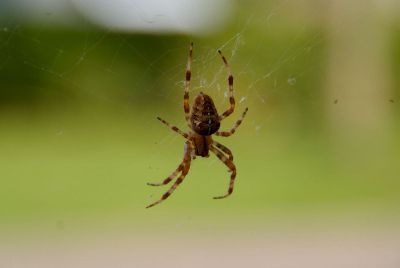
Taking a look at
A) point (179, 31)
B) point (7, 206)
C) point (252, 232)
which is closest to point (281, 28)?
point (179, 31)

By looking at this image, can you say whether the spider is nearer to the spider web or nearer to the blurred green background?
the blurred green background

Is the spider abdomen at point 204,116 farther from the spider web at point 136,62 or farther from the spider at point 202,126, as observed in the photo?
the spider web at point 136,62

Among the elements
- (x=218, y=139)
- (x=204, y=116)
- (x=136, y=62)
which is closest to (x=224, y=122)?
(x=218, y=139)

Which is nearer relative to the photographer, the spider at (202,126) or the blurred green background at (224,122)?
the spider at (202,126)

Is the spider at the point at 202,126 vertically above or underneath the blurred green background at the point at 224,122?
underneath

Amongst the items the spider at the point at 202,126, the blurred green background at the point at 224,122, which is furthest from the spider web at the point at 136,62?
the spider at the point at 202,126

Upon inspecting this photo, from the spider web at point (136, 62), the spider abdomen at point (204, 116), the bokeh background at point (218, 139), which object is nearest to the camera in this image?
the spider abdomen at point (204, 116)
